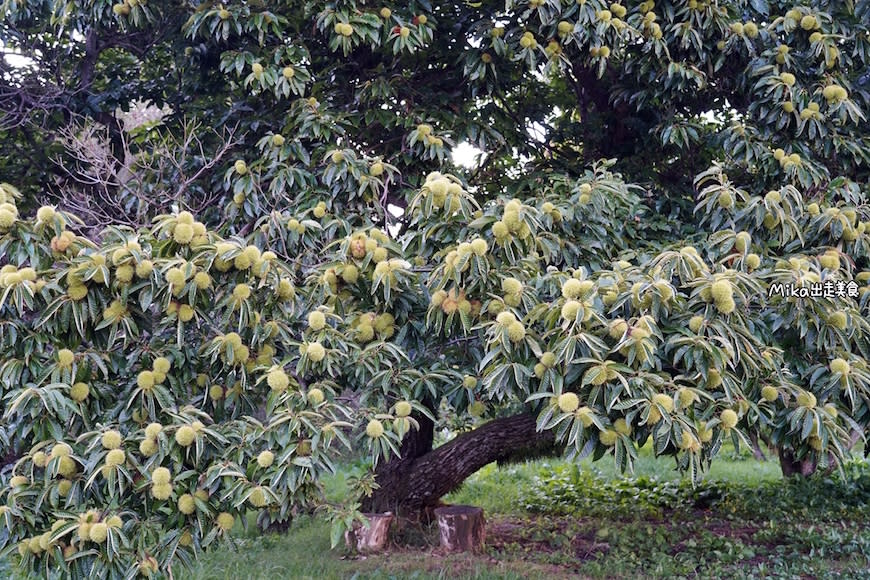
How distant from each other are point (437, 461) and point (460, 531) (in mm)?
369

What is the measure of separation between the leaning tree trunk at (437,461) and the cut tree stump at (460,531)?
193 millimetres

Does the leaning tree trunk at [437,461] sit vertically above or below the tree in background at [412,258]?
below

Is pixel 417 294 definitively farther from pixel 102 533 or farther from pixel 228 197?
pixel 228 197

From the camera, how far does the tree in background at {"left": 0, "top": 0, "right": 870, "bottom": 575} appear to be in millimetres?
2033

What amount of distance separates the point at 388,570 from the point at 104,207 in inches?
90.1

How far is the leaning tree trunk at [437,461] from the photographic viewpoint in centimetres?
390

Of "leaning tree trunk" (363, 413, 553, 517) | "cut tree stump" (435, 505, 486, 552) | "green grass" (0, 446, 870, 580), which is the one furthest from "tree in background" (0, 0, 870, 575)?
"green grass" (0, 446, 870, 580)

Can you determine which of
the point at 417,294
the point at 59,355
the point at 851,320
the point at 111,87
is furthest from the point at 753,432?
the point at 111,87

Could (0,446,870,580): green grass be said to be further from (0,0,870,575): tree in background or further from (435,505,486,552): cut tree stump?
(0,0,870,575): tree in background

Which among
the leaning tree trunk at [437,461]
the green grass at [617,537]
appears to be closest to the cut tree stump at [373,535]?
the green grass at [617,537]

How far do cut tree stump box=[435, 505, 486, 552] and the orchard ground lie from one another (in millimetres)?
100

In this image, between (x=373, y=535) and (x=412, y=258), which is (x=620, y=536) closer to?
(x=373, y=535)

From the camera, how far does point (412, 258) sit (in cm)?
268

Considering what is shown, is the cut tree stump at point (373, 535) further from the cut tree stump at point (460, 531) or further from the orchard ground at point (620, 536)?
the cut tree stump at point (460, 531)
